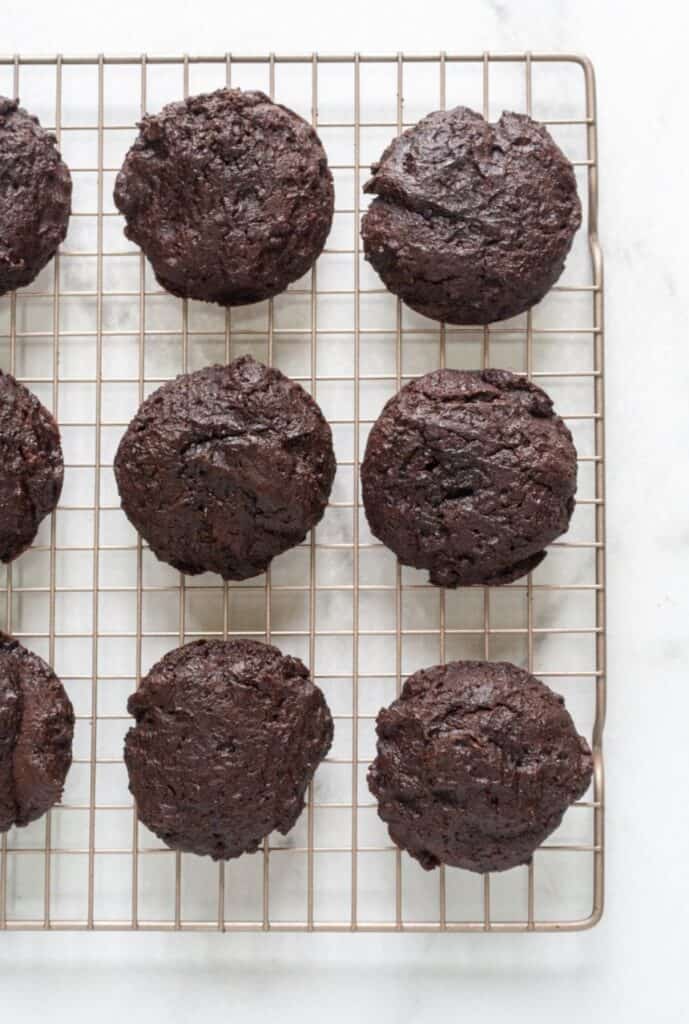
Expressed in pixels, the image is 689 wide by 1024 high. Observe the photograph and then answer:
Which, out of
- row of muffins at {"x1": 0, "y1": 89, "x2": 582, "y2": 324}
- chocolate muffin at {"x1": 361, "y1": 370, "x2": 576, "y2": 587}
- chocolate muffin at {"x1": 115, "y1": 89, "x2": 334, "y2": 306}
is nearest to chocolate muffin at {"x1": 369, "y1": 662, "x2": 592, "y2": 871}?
chocolate muffin at {"x1": 361, "y1": 370, "x2": 576, "y2": 587}

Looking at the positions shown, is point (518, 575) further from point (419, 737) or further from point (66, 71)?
point (66, 71)

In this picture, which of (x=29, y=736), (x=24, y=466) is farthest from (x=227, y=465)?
(x=29, y=736)

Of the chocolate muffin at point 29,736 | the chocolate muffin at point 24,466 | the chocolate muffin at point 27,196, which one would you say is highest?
the chocolate muffin at point 27,196

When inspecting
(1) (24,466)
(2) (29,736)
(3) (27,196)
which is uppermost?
(3) (27,196)

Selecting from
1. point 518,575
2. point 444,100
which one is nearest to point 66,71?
point 444,100

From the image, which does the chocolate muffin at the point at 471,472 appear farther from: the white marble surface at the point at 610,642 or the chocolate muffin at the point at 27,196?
the chocolate muffin at the point at 27,196

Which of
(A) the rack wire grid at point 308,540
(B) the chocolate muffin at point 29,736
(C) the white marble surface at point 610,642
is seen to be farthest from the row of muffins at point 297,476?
(C) the white marble surface at point 610,642

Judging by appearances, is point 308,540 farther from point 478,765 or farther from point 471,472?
point 478,765

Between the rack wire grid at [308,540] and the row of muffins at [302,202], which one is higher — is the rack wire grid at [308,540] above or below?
below
